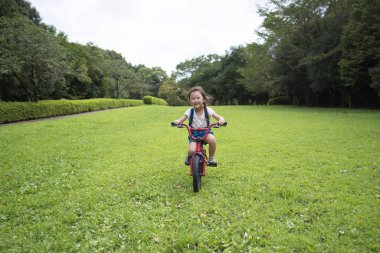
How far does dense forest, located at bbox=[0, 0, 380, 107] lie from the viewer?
1934cm

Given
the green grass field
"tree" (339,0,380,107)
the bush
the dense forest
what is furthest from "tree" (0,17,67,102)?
the bush

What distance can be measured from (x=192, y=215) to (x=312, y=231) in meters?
1.78

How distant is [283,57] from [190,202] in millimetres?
29827

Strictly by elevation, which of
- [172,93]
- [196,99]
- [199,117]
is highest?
[172,93]

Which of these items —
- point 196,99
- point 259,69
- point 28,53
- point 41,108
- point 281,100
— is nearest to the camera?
point 196,99

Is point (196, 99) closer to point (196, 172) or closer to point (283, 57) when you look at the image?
point (196, 172)

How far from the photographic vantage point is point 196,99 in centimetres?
522

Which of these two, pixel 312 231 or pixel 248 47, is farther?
pixel 248 47

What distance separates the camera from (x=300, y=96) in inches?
1500

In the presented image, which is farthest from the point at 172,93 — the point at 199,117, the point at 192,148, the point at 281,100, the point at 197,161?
the point at 197,161

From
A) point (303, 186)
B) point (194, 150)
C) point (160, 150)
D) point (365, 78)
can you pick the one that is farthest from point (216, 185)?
point (365, 78)

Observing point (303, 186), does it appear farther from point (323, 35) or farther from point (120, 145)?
point (323, 35)

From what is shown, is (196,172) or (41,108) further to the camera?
(41,108)

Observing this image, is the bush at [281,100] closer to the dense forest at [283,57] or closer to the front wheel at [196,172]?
the dense forest at [283,57]
